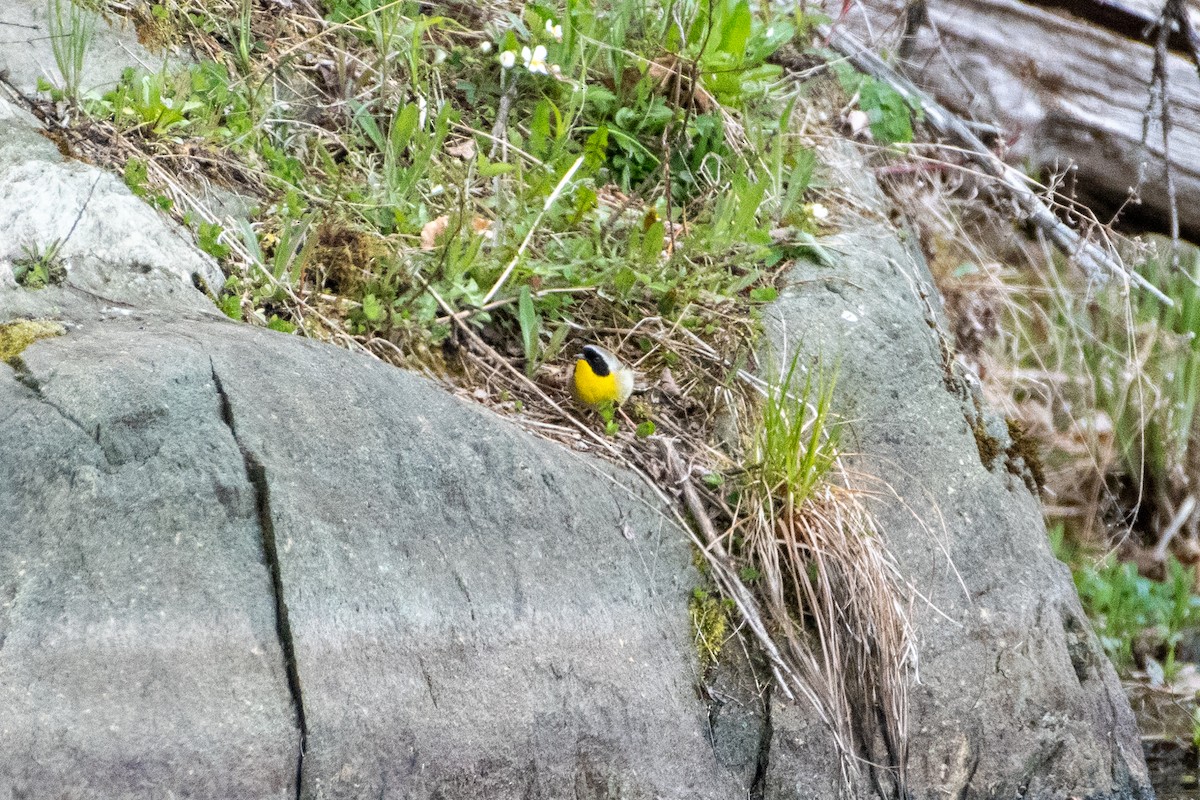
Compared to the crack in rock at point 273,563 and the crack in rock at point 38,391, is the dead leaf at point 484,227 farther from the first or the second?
the crack in rock at point 38,391

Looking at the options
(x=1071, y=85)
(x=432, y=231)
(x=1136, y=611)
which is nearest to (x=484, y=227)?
(x=432, y=231)

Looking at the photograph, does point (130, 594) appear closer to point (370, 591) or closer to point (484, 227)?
point (370, 591)

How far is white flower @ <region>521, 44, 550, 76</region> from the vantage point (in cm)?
391

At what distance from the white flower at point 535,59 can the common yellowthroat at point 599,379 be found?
1255 millimetres

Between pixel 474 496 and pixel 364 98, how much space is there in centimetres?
202

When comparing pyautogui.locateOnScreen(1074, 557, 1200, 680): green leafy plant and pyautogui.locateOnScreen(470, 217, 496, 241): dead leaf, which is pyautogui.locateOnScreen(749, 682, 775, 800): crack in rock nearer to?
pyautogui.locateOnScreen(470, 217, 496, 241): dead leaf

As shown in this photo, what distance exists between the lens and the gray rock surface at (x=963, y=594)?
289cm

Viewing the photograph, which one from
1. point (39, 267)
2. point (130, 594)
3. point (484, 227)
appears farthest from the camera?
point (484, 227)

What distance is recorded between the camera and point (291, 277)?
3123 millimetres

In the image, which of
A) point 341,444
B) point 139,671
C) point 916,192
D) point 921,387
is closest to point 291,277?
point 341,444

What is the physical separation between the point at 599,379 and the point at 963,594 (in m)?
1.17

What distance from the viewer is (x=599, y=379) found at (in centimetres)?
314

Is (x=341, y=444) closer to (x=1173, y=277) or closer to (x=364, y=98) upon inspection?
(x=364, y=98)

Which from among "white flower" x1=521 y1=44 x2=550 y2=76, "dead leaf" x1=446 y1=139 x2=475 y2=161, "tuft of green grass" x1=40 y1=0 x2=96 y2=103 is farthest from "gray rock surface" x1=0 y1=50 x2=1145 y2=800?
"white flower" x1=521 y1=44 x2=550 y2=76
